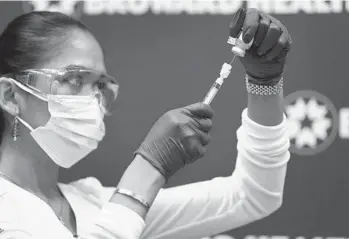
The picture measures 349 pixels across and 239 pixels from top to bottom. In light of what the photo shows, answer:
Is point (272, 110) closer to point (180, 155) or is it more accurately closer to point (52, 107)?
point (180, 155)

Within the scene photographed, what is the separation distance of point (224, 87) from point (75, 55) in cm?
53

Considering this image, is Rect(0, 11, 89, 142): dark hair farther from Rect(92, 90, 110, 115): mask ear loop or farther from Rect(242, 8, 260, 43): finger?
Rect(242, 8, 260, 43): finger

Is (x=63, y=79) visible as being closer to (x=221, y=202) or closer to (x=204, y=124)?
(x=204, y=124)

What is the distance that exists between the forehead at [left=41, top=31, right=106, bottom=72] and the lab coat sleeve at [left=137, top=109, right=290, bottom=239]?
0.36m

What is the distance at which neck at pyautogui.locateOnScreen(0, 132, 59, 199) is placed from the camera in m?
1.15

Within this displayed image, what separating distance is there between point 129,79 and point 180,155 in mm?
664

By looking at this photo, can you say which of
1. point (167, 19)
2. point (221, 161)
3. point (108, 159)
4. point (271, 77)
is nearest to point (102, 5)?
point (167, 19)

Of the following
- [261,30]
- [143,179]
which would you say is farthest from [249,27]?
[143,179]

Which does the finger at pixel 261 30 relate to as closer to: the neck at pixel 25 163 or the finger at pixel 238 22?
the finger at pixel 238 22

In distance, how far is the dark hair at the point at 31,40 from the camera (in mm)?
→ 1136

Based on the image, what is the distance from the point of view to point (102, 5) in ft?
5.21

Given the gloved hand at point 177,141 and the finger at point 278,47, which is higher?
the finger at point 278,47

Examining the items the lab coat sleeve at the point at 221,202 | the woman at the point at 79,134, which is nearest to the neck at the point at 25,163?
the woman at the point at 79,134

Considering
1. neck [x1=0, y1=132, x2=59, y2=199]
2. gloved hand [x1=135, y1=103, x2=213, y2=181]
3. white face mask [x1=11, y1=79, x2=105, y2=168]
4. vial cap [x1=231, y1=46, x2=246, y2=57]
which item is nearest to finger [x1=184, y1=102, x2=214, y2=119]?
gloved hand [x1=135, y1=103, x2=213, y2=181]
